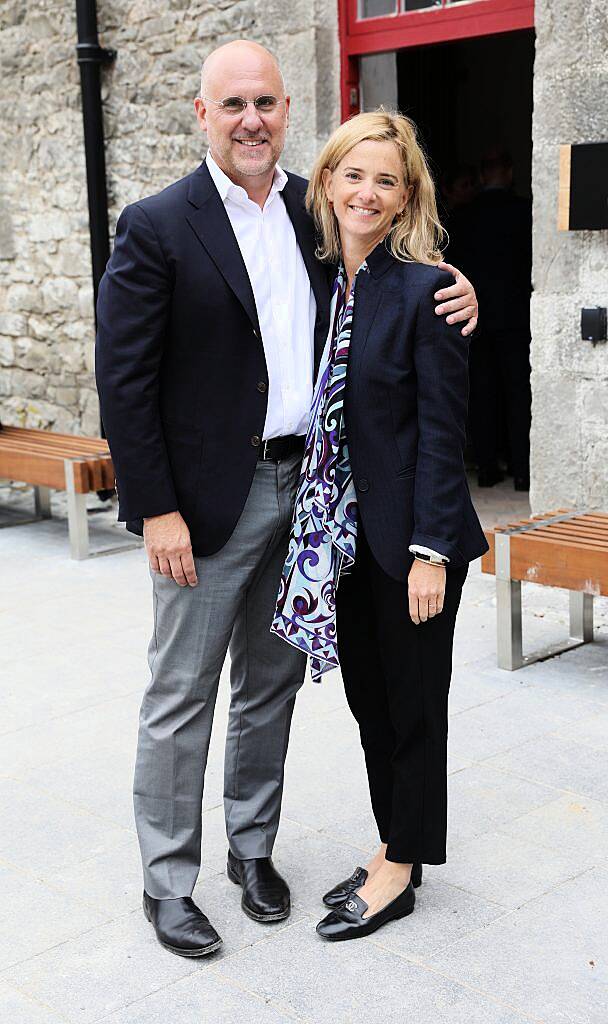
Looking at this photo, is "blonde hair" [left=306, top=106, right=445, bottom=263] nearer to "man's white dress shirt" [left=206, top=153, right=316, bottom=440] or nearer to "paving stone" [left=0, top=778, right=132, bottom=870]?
"man's white dress shirt" [left=206, top=153, right=316, bottom=440]

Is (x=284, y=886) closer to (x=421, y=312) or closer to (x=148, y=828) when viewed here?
(x=148, y=828)

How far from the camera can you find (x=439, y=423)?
251 cm

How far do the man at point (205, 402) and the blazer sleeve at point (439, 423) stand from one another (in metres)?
0.08

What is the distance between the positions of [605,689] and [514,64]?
23.6 ft

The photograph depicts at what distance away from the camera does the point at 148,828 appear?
8.99ft

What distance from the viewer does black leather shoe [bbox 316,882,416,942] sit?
271 centimetres

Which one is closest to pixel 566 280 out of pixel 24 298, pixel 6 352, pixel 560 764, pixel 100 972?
pixel 560 764

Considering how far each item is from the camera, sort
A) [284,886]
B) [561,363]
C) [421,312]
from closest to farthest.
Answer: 1. [421,312]
2. [284,886]
3. [561,363]

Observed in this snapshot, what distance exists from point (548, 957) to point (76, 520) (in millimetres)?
3926

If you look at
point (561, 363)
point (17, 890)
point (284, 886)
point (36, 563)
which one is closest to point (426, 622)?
point (284, 886)

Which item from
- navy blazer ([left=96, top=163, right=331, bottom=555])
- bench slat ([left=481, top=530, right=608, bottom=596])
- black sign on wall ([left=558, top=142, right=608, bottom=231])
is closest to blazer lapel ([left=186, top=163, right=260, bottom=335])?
navy blazer ([left=96, top=163, right=331, bottom=555])

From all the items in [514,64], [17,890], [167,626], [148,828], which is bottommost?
[17,890]

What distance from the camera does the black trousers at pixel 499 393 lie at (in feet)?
24.2

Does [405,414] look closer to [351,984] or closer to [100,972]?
[351,984]
